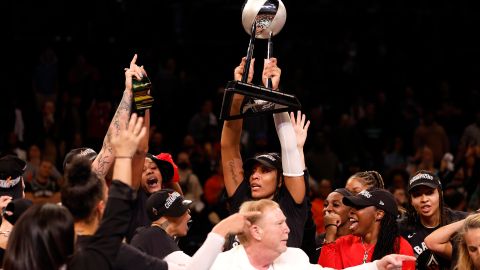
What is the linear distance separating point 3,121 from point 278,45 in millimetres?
5814

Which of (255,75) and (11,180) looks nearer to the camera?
(11,180)

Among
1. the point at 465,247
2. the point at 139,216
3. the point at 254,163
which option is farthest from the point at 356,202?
the point at 139,216

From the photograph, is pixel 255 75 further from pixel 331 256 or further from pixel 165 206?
pixel 165 206

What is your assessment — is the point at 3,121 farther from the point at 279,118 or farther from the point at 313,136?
the point at 279,118

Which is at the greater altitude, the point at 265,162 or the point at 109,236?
the point at 265,162

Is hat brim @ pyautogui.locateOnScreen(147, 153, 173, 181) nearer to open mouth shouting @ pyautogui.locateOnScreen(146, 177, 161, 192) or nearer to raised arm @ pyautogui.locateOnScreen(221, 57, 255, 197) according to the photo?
open mouth shouting @ pyautogui.locateOnScreen(146, 177, 161, 192)

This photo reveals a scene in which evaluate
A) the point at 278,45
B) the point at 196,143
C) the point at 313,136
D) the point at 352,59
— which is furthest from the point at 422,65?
the point at 196,143

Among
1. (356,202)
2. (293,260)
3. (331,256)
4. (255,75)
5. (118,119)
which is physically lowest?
(331,256)

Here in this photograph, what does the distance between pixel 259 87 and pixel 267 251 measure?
98 cm

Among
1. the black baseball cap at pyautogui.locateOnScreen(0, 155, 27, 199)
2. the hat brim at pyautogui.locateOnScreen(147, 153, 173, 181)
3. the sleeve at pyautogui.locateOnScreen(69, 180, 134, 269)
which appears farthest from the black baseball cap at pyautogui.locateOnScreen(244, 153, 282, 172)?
the sleeve at pyautogui.locateOnScreen(69, 180, 134, 269)

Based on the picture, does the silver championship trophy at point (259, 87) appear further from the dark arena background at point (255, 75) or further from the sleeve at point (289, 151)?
the dark arena background at point (255, 75)

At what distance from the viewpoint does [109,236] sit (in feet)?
14.0

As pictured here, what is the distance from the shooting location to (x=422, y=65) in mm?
18109

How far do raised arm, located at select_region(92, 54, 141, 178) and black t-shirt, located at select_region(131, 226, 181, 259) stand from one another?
1.30ft
